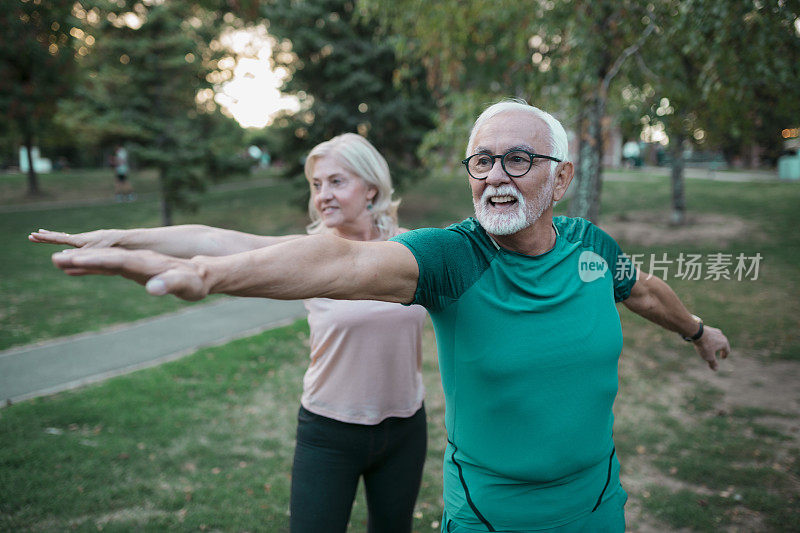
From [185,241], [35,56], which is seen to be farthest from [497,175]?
[35,56]

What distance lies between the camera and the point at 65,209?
22125mm

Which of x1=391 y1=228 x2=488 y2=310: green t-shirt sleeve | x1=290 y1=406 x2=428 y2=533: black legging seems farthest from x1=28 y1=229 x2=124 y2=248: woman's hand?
x1=290 y1=406 x2=428 y2=533: black legging

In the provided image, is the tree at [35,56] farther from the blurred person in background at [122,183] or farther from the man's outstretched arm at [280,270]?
the man's outstretched arm at [280,270]

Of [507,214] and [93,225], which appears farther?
[93,225]

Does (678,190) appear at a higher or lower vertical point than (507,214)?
lower

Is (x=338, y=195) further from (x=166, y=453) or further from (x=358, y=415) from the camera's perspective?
(x=166, y=453)

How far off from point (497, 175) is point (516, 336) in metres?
0.55

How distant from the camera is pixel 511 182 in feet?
6.26

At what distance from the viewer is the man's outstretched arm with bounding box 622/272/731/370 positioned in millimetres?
2496

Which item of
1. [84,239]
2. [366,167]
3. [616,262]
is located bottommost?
[616,262]

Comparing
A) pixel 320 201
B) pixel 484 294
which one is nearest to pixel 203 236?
pixel 484 294

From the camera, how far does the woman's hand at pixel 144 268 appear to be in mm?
1199

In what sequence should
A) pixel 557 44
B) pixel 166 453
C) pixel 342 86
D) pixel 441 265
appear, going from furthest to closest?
pixel 342 86 → pixel 557 44 → pixel 166 453 → pixel 441 265
